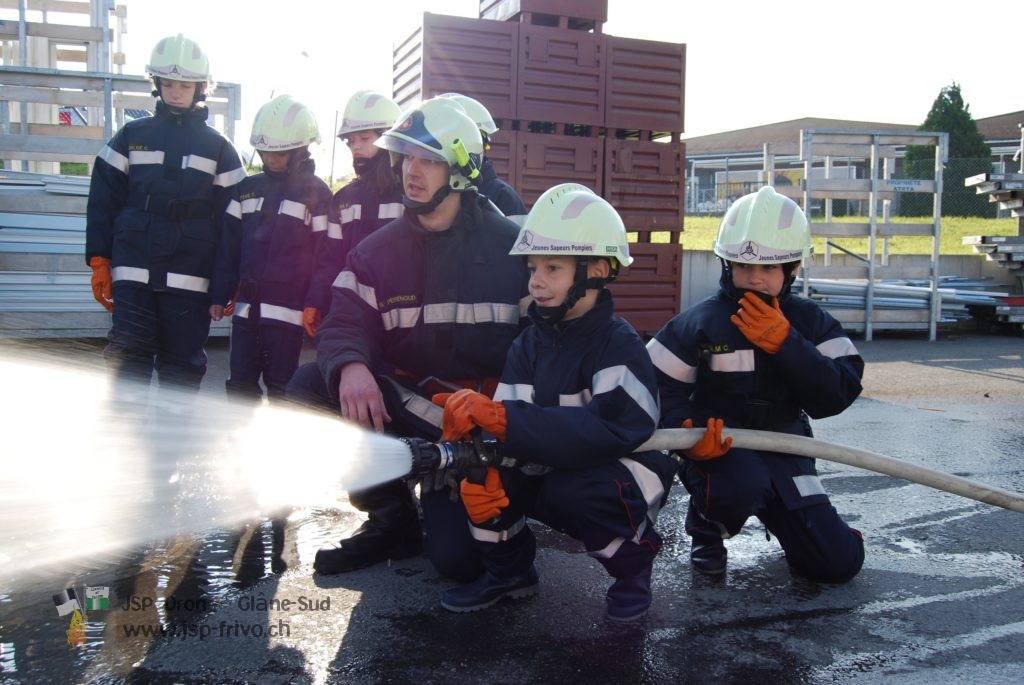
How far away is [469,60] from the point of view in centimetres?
856

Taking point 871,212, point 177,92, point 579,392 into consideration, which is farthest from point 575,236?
point 871,212

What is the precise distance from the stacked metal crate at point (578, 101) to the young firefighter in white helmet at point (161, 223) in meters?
3.64

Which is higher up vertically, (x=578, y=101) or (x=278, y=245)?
(x=578, y=101)

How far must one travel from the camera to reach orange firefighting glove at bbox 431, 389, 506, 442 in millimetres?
3020

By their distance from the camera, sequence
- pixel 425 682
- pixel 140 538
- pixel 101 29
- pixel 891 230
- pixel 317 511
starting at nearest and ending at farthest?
pixel 425 682
pixel 140 538
pixel 317 511
pixel 891 230
pixel 101 29

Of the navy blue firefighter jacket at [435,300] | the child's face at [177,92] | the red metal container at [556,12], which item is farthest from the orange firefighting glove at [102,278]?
the red metal container at [556,12]

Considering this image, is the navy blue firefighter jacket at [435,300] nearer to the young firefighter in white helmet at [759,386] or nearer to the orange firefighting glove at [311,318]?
the young firefighter in white helmet at [759,386]

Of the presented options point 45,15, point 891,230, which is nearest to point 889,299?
point 891,230

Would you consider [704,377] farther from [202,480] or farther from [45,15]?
[45,15]

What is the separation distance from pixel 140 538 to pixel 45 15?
13986 millimetres

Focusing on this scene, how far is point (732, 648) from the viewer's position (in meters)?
3.00

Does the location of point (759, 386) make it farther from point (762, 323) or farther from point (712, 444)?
point (712, 444)

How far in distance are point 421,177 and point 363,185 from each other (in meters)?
1.34

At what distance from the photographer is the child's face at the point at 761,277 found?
3.69m
